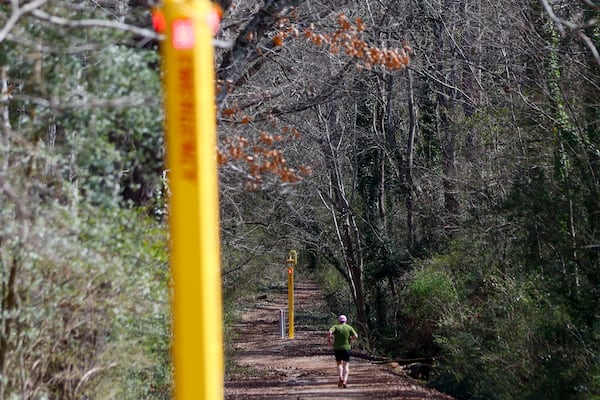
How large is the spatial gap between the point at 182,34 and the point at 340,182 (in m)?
30.3

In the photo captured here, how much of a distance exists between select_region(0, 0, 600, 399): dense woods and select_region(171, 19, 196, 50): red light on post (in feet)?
9.93

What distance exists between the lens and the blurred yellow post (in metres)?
3.07

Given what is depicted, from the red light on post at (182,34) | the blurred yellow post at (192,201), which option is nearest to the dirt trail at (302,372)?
the blurred yellow post at (192,201)

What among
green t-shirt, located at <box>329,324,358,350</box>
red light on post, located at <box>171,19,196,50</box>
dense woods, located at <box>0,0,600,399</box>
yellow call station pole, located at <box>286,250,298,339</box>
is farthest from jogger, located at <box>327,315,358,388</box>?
red light on post, located at <box>171,19,196,50</box>

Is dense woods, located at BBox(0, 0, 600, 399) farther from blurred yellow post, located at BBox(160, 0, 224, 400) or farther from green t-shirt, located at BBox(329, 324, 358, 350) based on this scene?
blurred yellow post, located at BBox(160, 0, 224, 400)

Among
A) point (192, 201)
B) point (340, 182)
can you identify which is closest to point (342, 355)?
point (340, 182)

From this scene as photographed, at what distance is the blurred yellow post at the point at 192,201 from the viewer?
307 centimetres

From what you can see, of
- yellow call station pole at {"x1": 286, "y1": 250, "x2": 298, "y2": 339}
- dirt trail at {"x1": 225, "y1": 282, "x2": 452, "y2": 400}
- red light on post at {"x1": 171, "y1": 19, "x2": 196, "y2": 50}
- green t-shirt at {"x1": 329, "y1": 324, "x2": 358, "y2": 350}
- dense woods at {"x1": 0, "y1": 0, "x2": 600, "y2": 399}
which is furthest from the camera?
yellow call station pole at {"x1": 286, "y1": 250, "x2": 298, "y2": 339}

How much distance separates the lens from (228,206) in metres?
22.1

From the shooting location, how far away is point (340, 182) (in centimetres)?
3331

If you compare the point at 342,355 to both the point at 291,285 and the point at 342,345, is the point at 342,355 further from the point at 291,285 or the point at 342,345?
the point at 291,285

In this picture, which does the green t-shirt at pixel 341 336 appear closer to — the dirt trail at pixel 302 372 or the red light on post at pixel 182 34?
the dirt trail at pixel 302 372

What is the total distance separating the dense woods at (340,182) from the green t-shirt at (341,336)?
220 centimetres

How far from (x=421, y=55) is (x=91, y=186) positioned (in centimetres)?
2046
